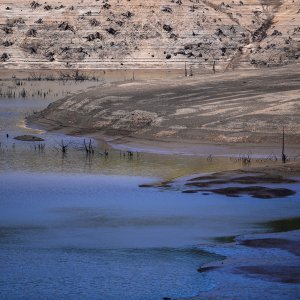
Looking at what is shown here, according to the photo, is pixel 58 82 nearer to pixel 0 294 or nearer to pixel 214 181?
pixel 214 181

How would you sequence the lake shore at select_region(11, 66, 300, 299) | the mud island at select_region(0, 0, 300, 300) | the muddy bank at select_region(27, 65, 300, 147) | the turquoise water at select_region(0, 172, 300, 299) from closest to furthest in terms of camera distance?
1. the turquoise water at select_region(0, 172, 300, 299)
2. the mud island at select_region(0, 0, 300, 300)
3. the lake shore at select_region(11, 66, 300, 299)
4. the muddy bank at select_region(27, 65, 300, 147)

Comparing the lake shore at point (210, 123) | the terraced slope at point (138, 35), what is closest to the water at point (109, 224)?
the lake shore at point (210, 123)

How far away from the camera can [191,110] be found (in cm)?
3753

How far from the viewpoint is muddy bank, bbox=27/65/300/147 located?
34125 millimetres

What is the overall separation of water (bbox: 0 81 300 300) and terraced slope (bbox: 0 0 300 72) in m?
35.8

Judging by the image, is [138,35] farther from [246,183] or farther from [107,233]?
[107,233]

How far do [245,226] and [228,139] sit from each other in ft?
42.2

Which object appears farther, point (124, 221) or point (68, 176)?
point (68, 176)

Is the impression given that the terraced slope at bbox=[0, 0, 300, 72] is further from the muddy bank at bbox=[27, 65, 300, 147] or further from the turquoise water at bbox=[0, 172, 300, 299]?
Result: the turquoise water at bbox=[0, 172, 300, 299]

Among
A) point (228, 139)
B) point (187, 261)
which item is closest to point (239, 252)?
point (187, 261)

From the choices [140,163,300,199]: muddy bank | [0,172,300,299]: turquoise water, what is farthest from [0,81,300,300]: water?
[140,163,300,199]: muddy bank

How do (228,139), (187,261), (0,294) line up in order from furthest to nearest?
(228,139) < (187,261) < (0,294)

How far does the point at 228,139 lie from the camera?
33.3 metres

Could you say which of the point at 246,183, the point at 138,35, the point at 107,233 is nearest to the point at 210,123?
the point at 246,183
